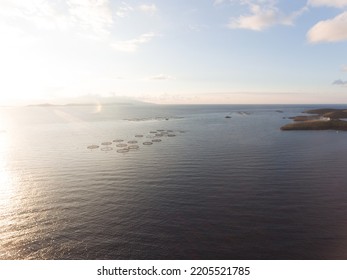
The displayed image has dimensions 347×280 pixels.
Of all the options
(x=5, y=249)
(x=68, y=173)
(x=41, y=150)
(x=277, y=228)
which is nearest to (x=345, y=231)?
(x=277, y=228)

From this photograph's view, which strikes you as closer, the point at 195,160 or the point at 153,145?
the point at 195,160

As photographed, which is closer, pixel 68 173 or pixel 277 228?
pixel 277 228

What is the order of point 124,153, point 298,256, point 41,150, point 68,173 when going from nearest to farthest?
point 298,256 < point 68,173 < point 124,153 < point 41,150

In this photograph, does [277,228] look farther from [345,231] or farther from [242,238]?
[345,231]

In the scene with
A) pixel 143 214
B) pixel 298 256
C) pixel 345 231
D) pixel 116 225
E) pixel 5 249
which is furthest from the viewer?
pixel 143 214
